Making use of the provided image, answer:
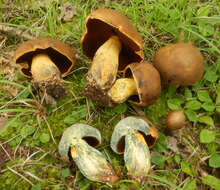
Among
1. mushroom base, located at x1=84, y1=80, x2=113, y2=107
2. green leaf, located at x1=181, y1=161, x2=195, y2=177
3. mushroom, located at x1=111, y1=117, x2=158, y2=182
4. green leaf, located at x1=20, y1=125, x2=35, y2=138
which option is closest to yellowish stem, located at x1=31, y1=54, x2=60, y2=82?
mushroom base, located at x1=84, y1=80, x2=113, y2=107

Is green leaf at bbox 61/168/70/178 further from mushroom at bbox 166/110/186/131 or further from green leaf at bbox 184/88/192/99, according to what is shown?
green leaf at bbox 184/88/192/99

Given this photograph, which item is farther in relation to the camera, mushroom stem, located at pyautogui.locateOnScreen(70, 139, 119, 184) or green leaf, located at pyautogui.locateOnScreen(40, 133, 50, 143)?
green leaf, located at pyautogui.locateOnScreen(40, 133, 50, 143)

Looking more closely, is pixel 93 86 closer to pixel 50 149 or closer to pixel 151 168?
pixel 50 149

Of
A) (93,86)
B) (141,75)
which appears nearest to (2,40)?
(93,86)

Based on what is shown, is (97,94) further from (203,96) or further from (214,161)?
(214,161)

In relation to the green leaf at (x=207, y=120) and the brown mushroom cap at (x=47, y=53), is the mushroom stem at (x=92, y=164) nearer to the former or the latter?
the brown mushroom cap at (x=47, y=53)

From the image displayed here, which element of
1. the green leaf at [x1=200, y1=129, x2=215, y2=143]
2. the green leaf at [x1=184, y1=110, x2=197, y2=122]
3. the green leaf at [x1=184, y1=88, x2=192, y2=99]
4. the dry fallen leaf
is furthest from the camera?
the dry fallen leaf

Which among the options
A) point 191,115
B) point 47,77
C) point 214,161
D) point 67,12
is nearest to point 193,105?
point 191,115
